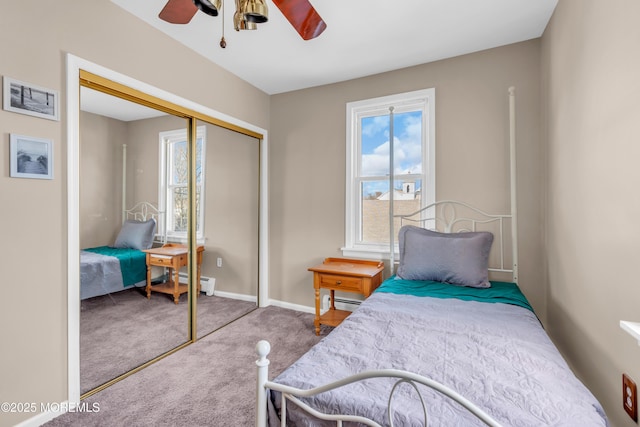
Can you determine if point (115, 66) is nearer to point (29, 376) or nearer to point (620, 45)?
point (29, 376)

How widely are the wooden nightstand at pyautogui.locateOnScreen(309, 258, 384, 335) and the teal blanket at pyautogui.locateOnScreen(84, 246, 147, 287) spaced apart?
1.41 meters

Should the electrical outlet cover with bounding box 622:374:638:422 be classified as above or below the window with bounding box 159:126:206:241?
below

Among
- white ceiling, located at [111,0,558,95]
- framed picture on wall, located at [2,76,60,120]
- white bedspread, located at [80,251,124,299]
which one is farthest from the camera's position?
white ceiling, located at [111,0,558,95]

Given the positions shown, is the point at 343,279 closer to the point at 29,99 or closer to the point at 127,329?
the point at 127,329

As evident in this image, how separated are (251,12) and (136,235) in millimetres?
1837

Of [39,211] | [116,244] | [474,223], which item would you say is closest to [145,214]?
[116,244]

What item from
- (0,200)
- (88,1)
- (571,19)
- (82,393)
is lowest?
(82,393)

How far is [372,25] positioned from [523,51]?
4.31ft

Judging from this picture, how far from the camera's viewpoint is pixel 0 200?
1571mm

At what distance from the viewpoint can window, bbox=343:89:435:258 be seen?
2.95 meters

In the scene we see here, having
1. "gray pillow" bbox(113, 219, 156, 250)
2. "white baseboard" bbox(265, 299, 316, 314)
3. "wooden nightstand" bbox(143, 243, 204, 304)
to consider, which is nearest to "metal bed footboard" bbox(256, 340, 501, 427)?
"gray pillow" bbox(113, 219, 156, 250)

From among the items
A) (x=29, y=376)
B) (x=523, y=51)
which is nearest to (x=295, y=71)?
(x=523, y=51)

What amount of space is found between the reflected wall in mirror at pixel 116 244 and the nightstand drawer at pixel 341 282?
1332 mm

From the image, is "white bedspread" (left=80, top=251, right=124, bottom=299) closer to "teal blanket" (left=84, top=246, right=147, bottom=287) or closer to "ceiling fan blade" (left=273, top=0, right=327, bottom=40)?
"teal blanket" (left=84, top=246, right=147, bottom=287)
